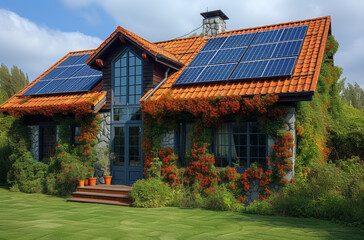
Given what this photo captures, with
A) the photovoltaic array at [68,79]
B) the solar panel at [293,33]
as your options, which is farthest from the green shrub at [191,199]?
the solar panel at [293,33]

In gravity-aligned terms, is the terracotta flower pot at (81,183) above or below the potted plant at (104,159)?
below

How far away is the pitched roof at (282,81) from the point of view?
1065 cm

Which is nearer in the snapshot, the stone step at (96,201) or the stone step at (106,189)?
the stone step at (96,201)

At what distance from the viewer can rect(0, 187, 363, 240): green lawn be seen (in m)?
7.00

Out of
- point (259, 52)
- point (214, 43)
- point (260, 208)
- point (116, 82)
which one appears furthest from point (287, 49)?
point (116, 82)

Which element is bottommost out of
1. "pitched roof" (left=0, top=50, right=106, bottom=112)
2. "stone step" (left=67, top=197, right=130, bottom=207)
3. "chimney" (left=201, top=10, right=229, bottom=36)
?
"stone step" (left=67, top=197, right=130, bottom=207)

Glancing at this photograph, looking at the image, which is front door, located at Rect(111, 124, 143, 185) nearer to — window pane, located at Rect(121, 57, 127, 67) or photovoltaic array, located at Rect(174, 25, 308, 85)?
window pane, located at Rect(121, 57, 127, 67)

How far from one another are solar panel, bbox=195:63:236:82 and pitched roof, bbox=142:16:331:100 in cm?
21

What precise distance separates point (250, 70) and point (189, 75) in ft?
8.69

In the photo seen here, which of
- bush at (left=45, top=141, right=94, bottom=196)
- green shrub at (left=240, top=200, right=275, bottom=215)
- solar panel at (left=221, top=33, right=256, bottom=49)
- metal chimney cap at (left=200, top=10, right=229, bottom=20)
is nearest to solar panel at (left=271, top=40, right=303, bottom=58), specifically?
solar panel at (left=221, top=33, right=256, bottom=49)

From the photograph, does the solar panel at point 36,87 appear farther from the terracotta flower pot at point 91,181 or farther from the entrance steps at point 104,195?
the entrance steps at point 104,195

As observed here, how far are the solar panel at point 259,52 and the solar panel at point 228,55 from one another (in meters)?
0.31

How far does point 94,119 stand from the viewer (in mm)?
14156

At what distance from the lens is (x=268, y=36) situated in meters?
14.3
